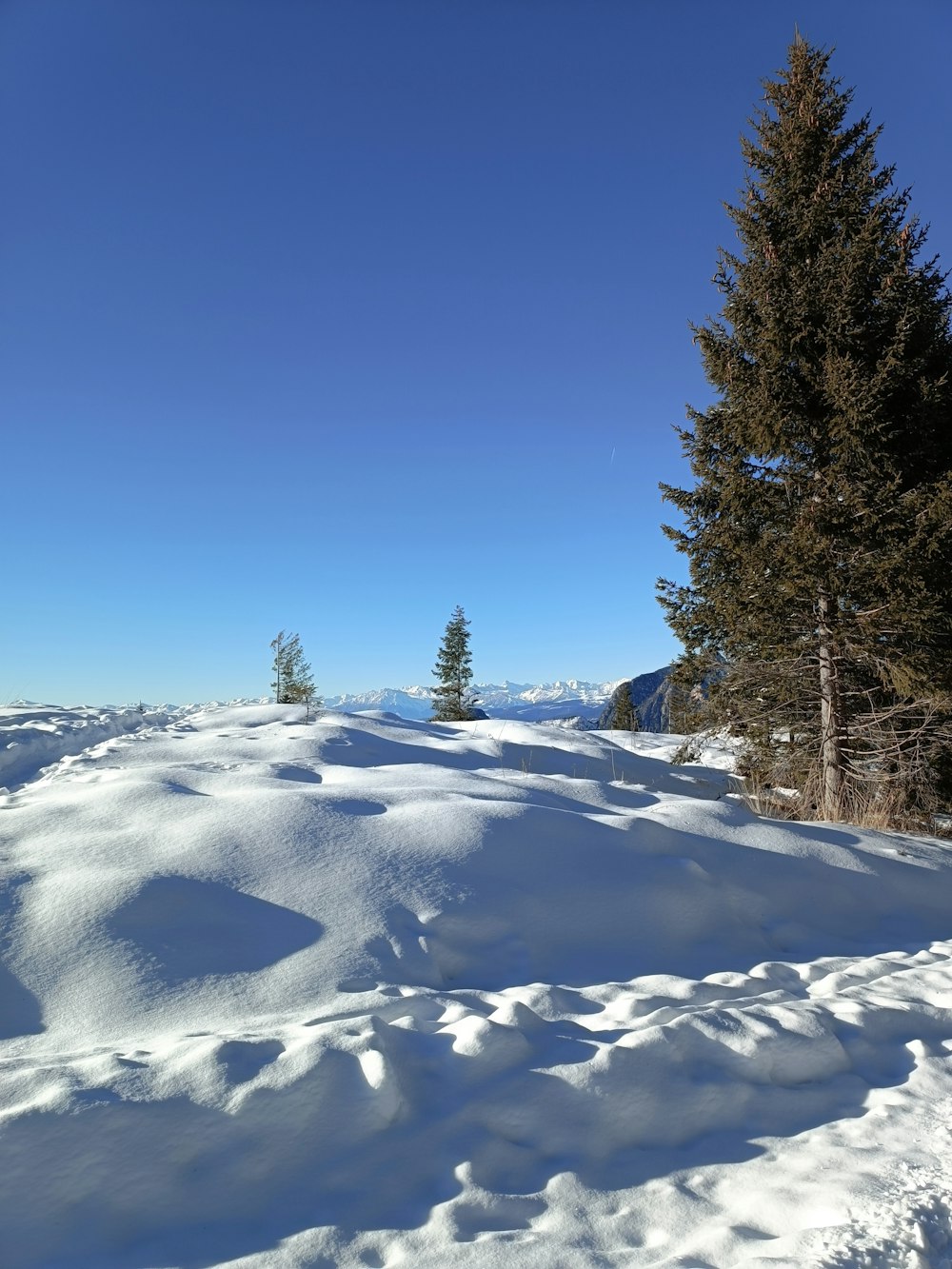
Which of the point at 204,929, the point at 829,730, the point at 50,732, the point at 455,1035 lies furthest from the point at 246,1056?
the point at 50,732

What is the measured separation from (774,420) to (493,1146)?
25.9 feet

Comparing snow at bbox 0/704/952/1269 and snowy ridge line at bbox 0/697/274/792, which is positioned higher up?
snowy ridge line at bbox 0/697/274/792

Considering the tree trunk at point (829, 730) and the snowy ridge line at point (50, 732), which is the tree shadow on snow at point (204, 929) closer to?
the snowy ridge line at point (50, 732)

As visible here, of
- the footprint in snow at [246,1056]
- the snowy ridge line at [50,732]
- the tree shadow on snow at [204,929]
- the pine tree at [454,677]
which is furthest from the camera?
the pine tree at [454,677]

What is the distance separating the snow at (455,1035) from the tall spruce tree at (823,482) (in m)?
2.72

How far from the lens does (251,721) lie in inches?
456

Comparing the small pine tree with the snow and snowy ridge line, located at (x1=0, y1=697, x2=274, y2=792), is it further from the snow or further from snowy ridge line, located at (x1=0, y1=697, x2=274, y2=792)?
the snow

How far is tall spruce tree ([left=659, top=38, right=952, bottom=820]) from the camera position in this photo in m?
7.48

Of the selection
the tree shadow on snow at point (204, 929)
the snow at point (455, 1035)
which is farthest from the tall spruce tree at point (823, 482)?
the tree shadow on snow at point (204, 929)

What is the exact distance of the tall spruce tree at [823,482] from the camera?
24.5 ft

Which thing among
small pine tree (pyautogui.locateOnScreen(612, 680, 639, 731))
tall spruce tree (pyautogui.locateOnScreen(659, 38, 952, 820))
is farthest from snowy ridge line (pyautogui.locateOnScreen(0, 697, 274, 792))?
small pine tree (pyautogui.locateOnScreen(612, 680, 639, 731))

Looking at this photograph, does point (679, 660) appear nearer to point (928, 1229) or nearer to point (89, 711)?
point (928, 1229)

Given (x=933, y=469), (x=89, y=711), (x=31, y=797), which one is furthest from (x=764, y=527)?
(x=89, y=711)

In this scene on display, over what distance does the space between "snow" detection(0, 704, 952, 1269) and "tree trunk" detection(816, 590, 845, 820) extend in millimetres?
2206
